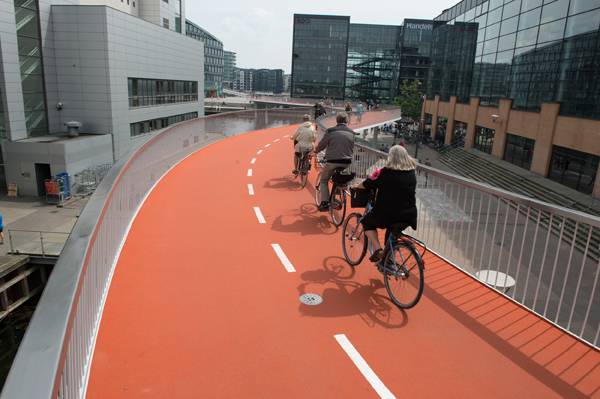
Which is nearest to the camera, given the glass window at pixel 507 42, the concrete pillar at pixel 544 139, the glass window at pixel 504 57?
the concrete pillar at pixel 544 139

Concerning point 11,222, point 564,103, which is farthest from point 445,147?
point 11,222

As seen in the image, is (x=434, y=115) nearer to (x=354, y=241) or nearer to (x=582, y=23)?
(x=582, y=23)

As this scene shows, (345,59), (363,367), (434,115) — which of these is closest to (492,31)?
(434,115)

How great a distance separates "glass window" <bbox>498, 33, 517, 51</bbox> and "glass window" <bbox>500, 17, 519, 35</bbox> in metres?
0.47

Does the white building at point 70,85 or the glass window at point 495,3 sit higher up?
the glass window at point 495,3

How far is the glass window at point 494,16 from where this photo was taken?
144 ft

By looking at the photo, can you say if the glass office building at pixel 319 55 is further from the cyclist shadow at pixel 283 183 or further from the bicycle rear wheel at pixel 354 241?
the bicycle rear wheel at pixel 354 241

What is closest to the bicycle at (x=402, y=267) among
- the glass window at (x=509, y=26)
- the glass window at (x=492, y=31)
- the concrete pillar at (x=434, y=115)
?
the glass window at (x=509, y=26)

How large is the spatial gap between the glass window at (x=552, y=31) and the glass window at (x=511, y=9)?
5.90m

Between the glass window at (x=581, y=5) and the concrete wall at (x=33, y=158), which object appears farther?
the concrete wall at (x=33, y=158)

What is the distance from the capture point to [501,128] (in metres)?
41.2

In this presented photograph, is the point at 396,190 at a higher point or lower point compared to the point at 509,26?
lower

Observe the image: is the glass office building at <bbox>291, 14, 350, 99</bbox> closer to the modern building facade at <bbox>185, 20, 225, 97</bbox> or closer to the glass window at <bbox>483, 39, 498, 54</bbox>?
the modern building facade at <bbox>185, 20, 225, 97</bbox>

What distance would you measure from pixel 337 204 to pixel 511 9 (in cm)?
4270
